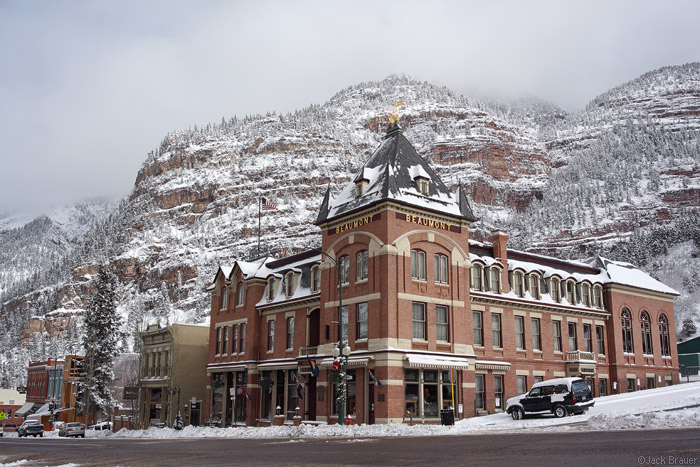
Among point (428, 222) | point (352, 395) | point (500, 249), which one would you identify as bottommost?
point (352, 395)

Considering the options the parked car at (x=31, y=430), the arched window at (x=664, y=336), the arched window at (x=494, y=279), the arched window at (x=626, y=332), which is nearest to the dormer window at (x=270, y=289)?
the arched window at (x=494, y=279)

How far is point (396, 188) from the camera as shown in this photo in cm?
3975

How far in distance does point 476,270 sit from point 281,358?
635 inches

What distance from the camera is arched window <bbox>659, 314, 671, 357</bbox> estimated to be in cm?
5497

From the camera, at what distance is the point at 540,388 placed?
3328cm

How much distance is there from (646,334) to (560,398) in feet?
85.2

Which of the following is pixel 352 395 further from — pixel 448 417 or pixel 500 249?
pixel 500 249

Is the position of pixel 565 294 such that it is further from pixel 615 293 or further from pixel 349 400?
pixel 349 400

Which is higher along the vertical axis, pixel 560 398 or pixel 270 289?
pixel 270 289

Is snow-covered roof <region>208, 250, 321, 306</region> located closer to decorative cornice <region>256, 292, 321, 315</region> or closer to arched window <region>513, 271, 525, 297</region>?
decorative cornice <region>256, 292, 321, 315</region>

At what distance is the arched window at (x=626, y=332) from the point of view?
51681 mm

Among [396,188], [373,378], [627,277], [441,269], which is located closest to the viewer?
[373,378]

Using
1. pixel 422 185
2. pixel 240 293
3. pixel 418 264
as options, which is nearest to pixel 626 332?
pixel 418 264

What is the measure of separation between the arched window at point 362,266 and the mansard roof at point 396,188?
2.95 meters
